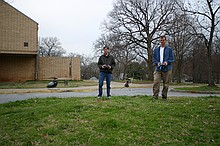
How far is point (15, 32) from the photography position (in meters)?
29.0

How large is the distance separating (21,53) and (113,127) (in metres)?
28.4

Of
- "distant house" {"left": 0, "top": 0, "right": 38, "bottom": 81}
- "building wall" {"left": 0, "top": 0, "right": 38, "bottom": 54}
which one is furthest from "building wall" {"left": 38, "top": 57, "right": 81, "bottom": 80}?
"building wall" {"left": 0, "top": 0, "right": 38, "bottom": 54}

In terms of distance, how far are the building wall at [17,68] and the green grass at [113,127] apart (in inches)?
1096

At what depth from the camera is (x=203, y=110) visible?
5.04 meters

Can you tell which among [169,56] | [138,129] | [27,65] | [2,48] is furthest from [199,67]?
[138,129]

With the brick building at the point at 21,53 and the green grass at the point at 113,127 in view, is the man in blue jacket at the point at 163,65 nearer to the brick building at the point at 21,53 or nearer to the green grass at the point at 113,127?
the green grass at the point at 113,127

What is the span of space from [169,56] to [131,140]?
4.56 m

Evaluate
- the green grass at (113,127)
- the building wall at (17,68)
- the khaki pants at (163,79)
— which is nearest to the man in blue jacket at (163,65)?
the khaki pants at (163,79)

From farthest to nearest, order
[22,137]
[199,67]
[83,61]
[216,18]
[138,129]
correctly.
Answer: [83,61] → [199,67] → [216,18] → [138,129] → [22,137]

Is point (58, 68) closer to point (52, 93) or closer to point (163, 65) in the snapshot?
point (52, 93)

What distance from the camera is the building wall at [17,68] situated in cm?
3028

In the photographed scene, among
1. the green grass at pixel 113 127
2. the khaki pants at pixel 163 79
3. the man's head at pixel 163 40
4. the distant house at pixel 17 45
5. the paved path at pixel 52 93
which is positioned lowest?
the paved path at pixel 52 93

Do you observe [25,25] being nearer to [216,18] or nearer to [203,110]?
[216,18]

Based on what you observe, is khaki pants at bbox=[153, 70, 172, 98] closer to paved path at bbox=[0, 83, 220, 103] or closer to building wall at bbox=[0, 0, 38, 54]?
paved path at bbox=[0, 83, 220, 103]
